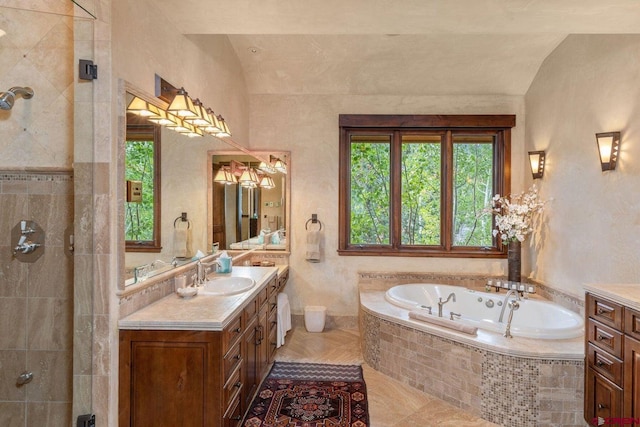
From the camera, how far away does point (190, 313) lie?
6.14ft

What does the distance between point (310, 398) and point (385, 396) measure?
1.88 ft

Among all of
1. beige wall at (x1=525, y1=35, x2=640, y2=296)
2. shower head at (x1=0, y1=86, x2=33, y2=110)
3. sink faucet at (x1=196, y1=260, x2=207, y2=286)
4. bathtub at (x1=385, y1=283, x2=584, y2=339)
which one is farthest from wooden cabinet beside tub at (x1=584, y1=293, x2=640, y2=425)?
shower head at (x1=0, y1=86, x2=33, y2=110)

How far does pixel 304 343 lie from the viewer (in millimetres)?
3547

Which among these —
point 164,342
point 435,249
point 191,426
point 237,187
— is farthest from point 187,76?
point 435,249

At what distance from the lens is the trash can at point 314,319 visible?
3.85 meters

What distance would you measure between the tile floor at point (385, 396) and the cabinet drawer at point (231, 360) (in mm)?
1027

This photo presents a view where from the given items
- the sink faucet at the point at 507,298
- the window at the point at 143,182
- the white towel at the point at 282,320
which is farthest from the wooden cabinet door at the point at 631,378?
the window at the point at 143,182

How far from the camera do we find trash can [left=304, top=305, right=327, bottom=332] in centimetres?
385

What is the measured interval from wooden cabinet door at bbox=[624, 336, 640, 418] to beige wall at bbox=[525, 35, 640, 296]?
0.79 metres

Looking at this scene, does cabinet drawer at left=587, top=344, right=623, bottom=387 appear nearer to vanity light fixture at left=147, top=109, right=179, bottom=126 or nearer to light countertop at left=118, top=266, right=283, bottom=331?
light countertop at left=118, top=266, right=283, bottom=331

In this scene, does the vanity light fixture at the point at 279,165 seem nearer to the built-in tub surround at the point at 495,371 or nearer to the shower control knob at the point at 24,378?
the built-in tub surround at the point at 495,371

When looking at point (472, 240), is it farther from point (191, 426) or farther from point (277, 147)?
point (191, 426)

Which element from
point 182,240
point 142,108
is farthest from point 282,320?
point 142,108

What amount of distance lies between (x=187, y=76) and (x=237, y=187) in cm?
128
